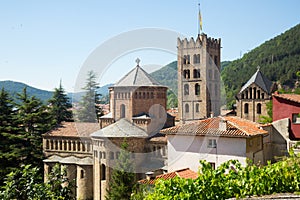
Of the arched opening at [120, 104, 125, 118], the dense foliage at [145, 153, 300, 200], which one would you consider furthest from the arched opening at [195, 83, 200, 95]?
the dense foliage at [145, 153, 300, 200]

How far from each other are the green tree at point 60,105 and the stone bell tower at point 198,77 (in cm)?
1606

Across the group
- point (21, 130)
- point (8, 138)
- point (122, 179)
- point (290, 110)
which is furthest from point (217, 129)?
point (21, 130)

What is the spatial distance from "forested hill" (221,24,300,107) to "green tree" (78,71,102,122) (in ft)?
167

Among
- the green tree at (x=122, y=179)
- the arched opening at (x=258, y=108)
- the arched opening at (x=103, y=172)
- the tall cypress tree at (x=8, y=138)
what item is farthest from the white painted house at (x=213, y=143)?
the arched opening at (x=258, y=108)

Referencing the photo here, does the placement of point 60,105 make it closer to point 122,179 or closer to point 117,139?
point 117,139

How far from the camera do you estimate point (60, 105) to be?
49406mm

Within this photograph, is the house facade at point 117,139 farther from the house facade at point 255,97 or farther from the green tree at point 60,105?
the house facade at point 255,97

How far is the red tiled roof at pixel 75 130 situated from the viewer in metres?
33.3

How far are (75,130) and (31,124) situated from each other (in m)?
7.43

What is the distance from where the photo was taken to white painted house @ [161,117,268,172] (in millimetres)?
18805

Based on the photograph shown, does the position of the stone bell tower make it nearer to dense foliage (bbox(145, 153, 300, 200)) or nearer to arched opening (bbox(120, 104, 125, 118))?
arched opening (bbox(120, 104, 125, 118))

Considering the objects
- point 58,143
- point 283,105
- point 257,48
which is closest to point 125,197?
point 283,105

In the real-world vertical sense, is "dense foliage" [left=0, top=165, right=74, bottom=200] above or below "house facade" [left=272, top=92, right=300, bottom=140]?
below

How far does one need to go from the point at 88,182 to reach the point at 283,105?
16995 mm
